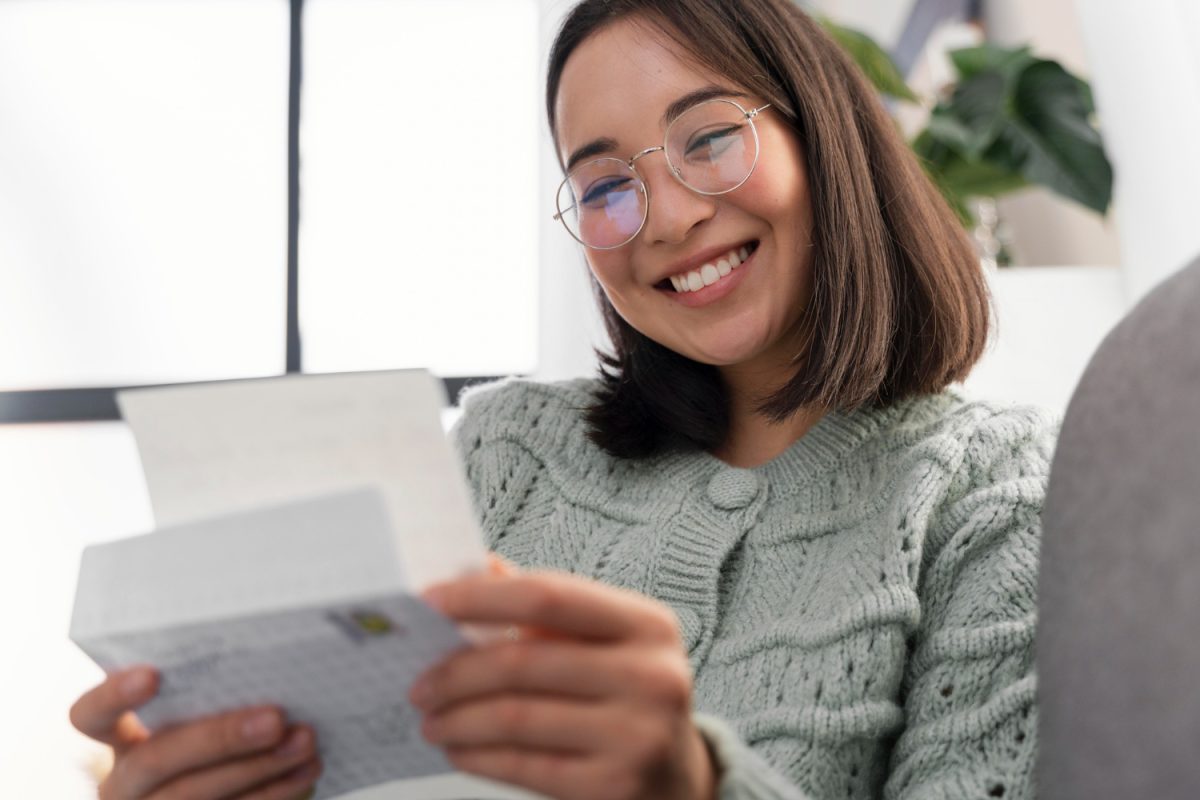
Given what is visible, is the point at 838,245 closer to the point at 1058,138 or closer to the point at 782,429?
the point at 782,429

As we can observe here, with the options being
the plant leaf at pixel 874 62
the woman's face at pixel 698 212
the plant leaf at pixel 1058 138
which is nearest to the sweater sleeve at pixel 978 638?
the woman's face at pixel 698 212

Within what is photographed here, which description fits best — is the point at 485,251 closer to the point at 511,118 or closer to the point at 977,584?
the point at 511,118

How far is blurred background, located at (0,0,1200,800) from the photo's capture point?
2670 millimetres

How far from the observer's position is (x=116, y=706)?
1.97 feet

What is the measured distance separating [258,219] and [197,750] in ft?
8.89

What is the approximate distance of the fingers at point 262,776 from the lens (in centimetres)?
61

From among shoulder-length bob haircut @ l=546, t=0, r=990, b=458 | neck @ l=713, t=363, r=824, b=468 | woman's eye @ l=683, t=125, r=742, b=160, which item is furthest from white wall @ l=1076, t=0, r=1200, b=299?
woman's eye @ l=683, t=125, r=742, b=160

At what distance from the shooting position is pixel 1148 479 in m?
0.55

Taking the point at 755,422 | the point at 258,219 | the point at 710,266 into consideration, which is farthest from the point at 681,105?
the point at 258,219

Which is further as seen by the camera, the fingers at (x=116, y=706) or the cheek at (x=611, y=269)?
the cheek at (x=611, y=269)

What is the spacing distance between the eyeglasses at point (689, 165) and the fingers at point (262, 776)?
2.15 feet

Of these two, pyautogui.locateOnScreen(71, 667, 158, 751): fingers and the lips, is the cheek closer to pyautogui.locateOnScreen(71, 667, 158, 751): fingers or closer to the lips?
the lips

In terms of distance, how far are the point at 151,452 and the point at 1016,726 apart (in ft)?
2.07

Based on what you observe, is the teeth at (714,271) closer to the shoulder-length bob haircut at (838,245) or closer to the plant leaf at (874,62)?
the shoulder-length bob haircut at (838,245)
